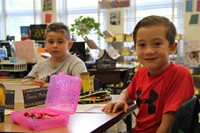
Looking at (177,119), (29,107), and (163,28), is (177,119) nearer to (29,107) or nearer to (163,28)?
(163,28)

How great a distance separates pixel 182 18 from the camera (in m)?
5.86

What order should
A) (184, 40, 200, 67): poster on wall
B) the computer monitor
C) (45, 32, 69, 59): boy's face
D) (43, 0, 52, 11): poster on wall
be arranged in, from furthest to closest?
(43, 0, 52, 11): poster on wall
(184, 40, 200, 67): poster on wall
the computer monitor
(45, 32, 69, 59): boy's face

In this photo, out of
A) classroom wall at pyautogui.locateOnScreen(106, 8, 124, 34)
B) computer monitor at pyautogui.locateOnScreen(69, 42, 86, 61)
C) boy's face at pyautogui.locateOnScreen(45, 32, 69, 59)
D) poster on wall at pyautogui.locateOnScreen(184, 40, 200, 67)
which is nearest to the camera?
boy's face at pyautogui.locateOnScreen(45, 32, 69, 59)

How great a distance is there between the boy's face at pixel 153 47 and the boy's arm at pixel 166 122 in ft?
0.77

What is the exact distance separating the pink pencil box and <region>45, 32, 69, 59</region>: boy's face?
883 millimetres

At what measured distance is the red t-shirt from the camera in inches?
46.7

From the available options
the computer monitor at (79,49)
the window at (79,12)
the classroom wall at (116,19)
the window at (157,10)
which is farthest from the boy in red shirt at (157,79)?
the classroom wall at (116,19)

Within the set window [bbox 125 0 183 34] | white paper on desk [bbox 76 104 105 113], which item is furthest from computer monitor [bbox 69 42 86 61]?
white paper on desk [bbox 76 104 105 113]

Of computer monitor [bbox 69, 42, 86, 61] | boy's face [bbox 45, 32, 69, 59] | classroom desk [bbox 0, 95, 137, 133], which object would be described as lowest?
classroom desk [bbox 0, 95, 137, 133]

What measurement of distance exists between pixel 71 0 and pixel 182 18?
2.73m

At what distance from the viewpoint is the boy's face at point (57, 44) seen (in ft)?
6.93

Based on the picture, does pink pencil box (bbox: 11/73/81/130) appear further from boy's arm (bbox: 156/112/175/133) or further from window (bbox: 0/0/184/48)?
window (bbox: 0/0/184/48)

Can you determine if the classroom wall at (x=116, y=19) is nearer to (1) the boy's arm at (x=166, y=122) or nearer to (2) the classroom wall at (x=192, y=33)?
(2) the classroom wall at (x=192, y=33)

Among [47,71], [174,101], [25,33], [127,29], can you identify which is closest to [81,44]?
[25,33]
